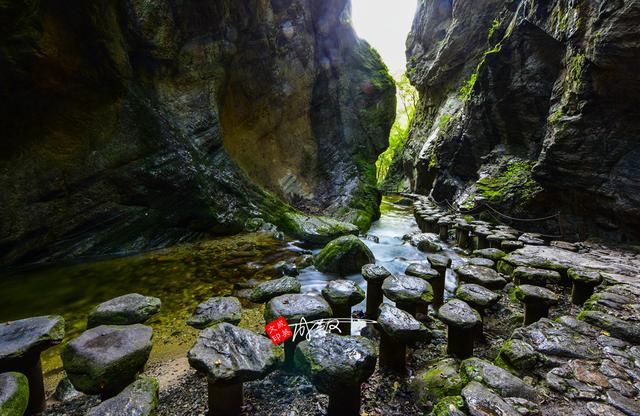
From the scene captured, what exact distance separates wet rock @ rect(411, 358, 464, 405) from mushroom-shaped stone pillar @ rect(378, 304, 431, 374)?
25cm

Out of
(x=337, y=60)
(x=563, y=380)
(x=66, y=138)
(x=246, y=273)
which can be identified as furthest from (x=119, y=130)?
(x=337, y=60)

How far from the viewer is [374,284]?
425cm

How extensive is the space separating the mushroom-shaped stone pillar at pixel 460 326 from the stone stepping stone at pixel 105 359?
2.94 meters

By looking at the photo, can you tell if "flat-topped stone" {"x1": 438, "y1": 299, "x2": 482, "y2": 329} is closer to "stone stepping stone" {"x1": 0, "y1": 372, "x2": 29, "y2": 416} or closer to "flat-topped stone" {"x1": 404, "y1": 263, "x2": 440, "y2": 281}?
"flat-topped stone" {"x1": 404, "y1": 263, "x2": 440, "y2": 281}

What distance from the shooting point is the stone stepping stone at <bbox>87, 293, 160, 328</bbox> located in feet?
9.61

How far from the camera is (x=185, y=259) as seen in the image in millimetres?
7477

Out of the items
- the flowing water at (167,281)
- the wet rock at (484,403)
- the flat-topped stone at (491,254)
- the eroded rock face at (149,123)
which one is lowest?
the flowing water at (167,281)

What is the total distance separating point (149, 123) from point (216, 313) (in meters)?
7.88

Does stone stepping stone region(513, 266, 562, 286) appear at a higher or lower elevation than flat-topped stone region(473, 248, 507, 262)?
higher

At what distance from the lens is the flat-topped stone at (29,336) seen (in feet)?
7.38

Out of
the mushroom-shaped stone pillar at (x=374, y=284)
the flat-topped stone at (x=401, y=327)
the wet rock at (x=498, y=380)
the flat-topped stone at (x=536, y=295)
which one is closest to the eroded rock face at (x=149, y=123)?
the mushroom-shaped stone pillar at (x=374, y=284)

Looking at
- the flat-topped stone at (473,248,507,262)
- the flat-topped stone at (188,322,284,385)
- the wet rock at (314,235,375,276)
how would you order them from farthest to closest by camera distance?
the wet rock at (314,235,375,276)
the flat-topped stone at (473,248,507,262)
the flat-topped stone at (188,322,284,385)

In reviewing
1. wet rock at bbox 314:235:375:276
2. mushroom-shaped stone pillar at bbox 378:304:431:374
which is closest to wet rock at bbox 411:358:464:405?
mushroom-shaped stone pillar at bbox 378:304:431:374

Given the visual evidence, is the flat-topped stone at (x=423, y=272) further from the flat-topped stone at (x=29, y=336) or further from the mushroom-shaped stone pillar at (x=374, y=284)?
the flat-topped stone at (x=29, y=336)
